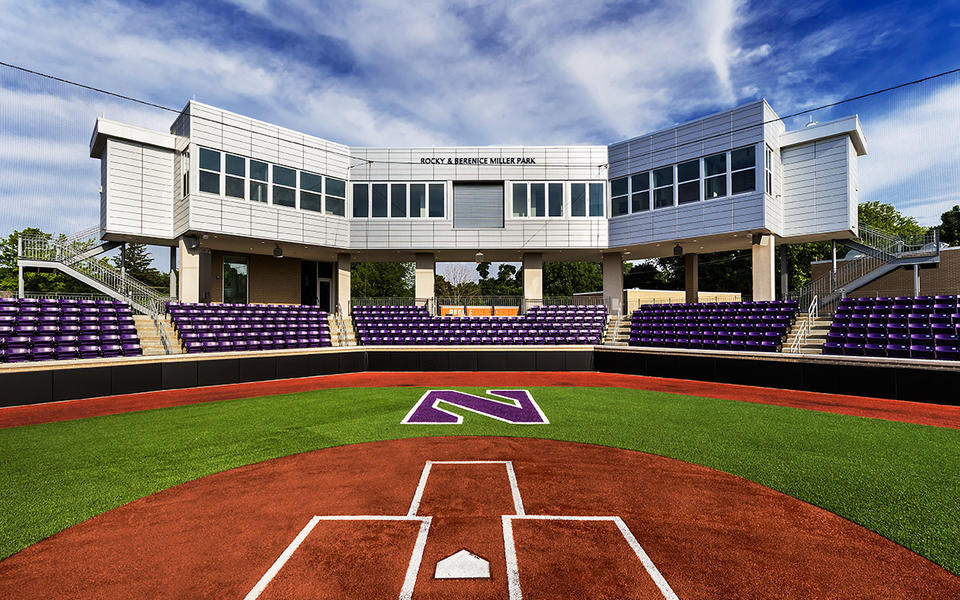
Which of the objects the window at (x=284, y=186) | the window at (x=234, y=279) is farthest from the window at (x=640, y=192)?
the window at (x=234, y=279)

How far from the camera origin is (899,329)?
53.6 feet

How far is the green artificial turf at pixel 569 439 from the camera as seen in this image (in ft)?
19.1

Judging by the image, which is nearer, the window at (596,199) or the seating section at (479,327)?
the seating section at (479,327)

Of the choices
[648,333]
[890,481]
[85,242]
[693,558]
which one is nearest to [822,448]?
[890,481]

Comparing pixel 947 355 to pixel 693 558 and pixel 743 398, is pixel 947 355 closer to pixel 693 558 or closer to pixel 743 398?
pixel 743 398

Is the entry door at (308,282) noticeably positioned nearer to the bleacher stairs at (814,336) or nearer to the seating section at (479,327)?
the seating section at (479,327)

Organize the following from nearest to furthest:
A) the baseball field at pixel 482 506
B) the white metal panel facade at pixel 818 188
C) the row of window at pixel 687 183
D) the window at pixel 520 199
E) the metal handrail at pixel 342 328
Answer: the baseball field at pixel 482 506 → the white metal panel facade at pixel 818 188 → the row of window at pixel 687 183 → the metal handrail at pixel 342 328 → the window at pixel 520 199

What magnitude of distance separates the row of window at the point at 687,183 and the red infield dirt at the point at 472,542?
68.0 feet

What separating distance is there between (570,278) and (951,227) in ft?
177

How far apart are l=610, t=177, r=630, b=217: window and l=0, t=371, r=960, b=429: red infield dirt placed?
11.4 meters

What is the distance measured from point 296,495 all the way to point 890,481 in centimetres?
952

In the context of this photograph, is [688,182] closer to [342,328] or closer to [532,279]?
[532,279]

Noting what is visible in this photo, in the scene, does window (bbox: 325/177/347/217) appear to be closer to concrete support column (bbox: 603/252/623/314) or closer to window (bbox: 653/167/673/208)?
concrete support column (bbox: 603/252/623/314)

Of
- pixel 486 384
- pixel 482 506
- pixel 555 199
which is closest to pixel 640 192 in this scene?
pixel 555 199
